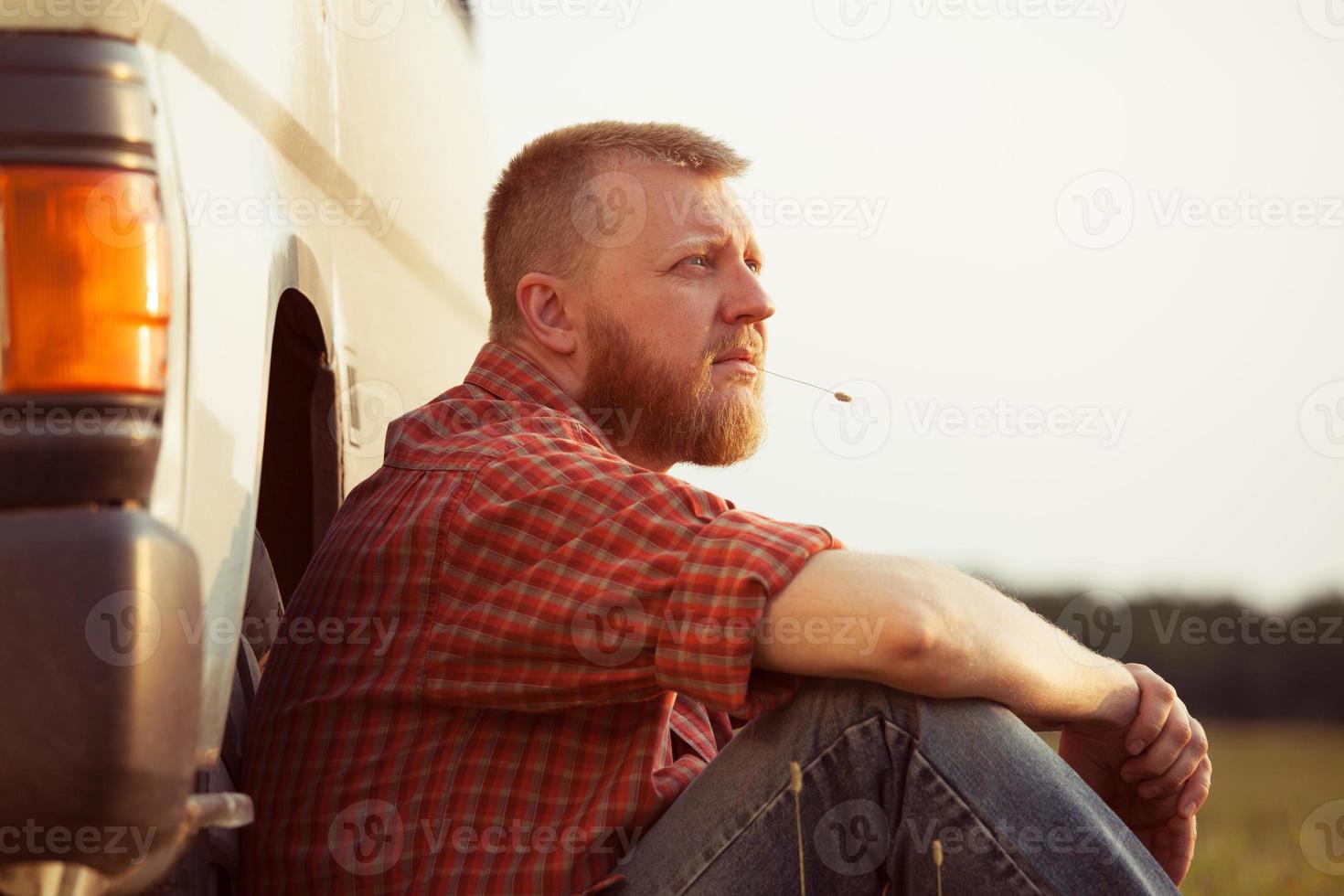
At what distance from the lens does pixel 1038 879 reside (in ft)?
6.44

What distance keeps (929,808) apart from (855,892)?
0.20 m

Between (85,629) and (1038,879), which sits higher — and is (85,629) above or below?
above

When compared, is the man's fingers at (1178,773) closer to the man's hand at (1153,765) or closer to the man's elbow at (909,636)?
the man's hand at (1153,765)

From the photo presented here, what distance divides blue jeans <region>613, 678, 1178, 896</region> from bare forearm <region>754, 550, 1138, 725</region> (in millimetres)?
61

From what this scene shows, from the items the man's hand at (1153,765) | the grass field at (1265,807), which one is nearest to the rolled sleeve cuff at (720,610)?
the man's hand at (1153,765)

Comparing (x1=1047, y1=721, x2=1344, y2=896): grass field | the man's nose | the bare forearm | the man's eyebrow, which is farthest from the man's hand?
(x1=1047, y1=721, x2=1344, y2=896): grass field

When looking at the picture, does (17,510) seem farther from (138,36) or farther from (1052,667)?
(1052,667)

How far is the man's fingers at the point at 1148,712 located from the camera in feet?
7.57

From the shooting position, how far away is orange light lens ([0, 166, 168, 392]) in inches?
59.3

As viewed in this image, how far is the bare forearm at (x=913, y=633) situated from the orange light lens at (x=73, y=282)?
89 cm

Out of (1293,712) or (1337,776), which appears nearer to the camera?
(1337,776)

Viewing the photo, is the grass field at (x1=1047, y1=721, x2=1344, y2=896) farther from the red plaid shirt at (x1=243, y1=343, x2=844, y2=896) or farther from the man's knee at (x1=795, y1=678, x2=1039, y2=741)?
the red plaid shirt at (x1=243, y1=343, x2=844, y2=896)

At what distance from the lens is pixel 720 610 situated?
188cm

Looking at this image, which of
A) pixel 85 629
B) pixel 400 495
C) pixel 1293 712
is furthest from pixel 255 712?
pixel 1293 712
